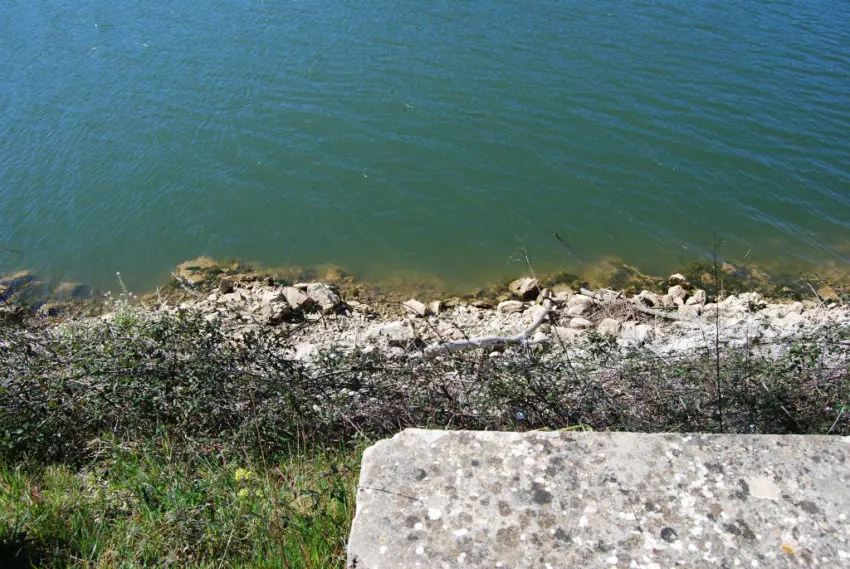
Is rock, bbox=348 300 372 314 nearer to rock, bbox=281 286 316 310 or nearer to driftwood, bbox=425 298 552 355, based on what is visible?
rock, bbox=281 286 316 310

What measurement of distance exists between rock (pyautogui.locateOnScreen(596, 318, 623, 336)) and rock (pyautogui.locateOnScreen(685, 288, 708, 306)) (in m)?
1.56

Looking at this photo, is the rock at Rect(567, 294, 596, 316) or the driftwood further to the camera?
the rock at Rect(567, 294, 596, 316)

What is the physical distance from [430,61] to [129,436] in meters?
13.1

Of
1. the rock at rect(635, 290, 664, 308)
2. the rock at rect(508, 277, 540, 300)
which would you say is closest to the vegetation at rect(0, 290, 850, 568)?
the rock at rect(635, 290, 664, 308)

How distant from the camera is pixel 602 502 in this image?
8.28 feet

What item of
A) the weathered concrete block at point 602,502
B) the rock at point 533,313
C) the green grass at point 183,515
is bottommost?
the rock at point 533,313

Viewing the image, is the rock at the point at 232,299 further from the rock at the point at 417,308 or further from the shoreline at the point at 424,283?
the rock at the point at 417,308

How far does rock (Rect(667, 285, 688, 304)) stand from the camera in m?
10.0

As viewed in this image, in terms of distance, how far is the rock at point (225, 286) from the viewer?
10562 millimetres

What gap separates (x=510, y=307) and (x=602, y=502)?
7.52 metres

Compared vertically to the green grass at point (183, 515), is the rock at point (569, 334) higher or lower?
lower

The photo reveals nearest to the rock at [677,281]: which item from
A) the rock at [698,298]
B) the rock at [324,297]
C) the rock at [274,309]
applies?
the rock at [698,298]

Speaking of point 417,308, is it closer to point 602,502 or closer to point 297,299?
point 297,299

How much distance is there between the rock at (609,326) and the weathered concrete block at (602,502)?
6102 millimetres
